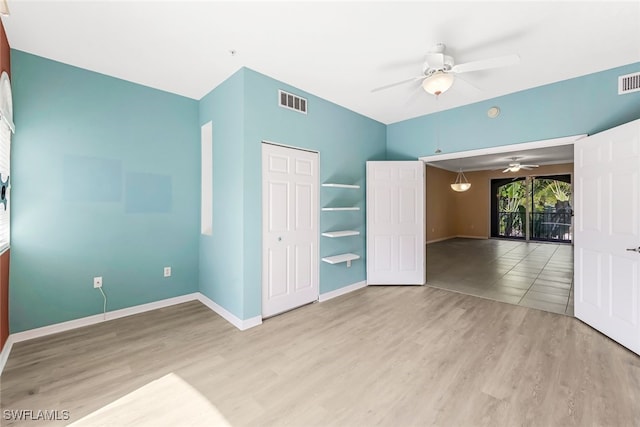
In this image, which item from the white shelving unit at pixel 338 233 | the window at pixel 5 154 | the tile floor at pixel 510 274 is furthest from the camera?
the tile floor at pixel 510 274

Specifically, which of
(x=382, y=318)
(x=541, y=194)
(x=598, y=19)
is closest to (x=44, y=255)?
(x=382, y=318)

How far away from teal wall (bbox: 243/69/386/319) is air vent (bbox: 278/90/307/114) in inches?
2.4

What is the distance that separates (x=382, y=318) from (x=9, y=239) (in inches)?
159

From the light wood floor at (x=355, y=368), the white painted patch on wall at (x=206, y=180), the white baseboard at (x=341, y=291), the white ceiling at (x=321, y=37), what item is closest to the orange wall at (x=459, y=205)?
the white baseboard at (x=341, y=291)

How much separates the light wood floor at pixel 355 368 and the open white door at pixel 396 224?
1.23 metres

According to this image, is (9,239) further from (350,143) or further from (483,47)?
(483,47)

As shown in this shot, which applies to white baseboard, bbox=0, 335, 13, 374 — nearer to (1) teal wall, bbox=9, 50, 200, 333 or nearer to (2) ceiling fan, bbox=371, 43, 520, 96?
(1) teal wall, bbox=9, 50, 200, 333

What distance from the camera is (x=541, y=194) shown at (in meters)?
10.0

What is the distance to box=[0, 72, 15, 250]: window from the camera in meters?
2.21

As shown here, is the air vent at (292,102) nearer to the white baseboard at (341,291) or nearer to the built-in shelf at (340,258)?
the built-in shelf at (340,258)

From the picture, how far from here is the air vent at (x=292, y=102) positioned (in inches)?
131

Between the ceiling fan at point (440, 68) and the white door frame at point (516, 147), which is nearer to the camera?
the ceiling fan at point (440, 68)

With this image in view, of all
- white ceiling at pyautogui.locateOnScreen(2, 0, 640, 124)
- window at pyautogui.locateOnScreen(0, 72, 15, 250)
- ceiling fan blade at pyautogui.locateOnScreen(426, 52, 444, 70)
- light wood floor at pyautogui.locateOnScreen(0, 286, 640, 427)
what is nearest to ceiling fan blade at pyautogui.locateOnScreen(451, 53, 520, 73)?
ceiling fan blade at pyautogui.locateOnScreen(426, 52, 444, 70)

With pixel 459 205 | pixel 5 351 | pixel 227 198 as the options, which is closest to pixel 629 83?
pixel 227 198
